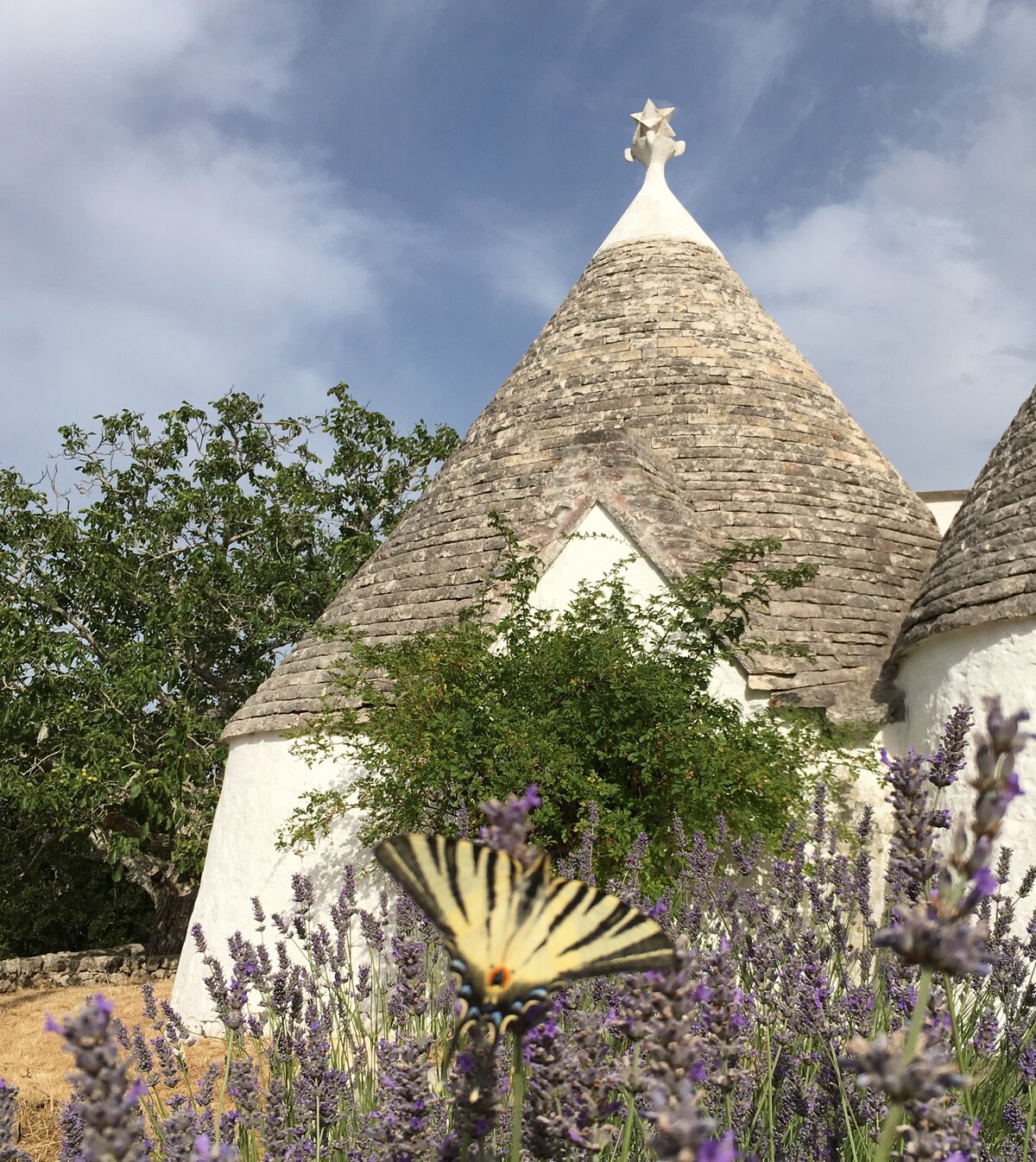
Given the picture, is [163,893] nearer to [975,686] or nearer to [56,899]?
[56,899]

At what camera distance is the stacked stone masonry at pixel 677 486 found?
28.0 feet

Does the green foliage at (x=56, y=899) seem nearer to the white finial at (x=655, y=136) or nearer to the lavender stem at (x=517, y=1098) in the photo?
the white finial at (x=655, y=136)

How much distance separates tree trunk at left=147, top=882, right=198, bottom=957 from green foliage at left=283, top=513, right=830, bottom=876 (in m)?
8.02

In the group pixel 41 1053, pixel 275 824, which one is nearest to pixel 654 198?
pixel 275 824

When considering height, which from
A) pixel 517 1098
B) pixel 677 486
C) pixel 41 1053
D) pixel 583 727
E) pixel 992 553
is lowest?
pixel 41 1053

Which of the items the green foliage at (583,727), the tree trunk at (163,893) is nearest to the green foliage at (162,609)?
the tree trunk at (163,893)

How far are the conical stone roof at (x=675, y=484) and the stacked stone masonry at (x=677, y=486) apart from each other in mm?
19

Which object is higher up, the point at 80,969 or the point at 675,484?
the point at 675,484

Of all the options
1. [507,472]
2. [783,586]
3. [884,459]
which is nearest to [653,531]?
[783,586]

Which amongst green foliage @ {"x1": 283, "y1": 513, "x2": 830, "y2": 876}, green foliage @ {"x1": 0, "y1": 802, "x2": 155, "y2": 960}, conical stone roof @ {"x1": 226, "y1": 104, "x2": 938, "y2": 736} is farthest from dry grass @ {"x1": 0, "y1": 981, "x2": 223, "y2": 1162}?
green foliage @ {"x1": 0, "y1": 802, "x2": 155, "y2": 960}

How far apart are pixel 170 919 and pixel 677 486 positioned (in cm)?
1100

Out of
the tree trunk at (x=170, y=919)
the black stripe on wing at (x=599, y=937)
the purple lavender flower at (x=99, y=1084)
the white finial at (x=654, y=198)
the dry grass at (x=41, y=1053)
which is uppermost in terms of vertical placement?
the white finial at (x=654, y=198)

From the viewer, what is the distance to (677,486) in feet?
30.5

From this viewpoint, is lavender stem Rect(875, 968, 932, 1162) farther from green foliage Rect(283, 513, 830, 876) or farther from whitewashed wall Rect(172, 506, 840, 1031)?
whitewashed wall Rect(172, 506, 840, 1031)
